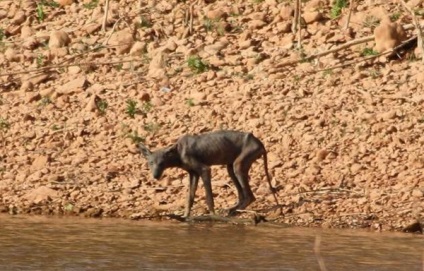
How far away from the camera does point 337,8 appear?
19.5 meters

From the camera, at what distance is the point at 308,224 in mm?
14039

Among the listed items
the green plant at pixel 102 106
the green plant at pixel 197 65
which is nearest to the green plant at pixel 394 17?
the green plant at pixel 197 65

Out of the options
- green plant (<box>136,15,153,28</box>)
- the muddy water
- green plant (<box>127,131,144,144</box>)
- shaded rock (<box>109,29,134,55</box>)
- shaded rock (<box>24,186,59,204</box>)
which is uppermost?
green plant (<box>136,15,153,28</box>)

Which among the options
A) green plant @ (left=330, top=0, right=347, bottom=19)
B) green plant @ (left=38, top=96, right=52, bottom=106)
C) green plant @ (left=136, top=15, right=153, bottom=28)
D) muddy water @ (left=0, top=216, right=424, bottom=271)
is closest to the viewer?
muddy water @ (left=0, top=216, right=424, bottom=271)

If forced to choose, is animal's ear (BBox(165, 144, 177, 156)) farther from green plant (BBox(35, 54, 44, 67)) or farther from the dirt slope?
green plant (BBox(35, 54, 44, 67))

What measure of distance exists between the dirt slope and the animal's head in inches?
15.4

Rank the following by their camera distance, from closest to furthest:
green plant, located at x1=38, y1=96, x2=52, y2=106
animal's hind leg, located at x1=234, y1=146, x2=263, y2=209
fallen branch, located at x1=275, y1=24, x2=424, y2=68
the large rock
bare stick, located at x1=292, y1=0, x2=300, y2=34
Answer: animal's hind leg, located at x1=234, y1=146, x2=263, y2=209
the large rock
fallen branch, located at x1=275, y1=24, x2=424, y2=68
green plant, located at x1=38, y1=96, x2=52, y2=106
bare stick, located at x1=292, y1=0, x2=300, y2=34

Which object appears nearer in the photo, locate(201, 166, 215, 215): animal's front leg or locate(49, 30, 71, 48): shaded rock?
locate(201, 166, 215, 215): animal's front leg

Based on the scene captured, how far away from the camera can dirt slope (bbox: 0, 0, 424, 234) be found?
591 inches

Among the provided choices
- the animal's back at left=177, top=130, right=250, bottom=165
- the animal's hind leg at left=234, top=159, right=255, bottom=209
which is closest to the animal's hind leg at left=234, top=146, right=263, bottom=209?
the animal's hind leg at left=234, top=159, right=255, bottom=209

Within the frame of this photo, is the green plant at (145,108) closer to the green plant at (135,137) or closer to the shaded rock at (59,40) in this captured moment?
the green plant at (135,137)

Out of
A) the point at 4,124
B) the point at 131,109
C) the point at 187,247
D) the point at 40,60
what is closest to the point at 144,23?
the point at 40,60

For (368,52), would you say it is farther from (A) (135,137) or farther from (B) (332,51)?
(A) (135,137)

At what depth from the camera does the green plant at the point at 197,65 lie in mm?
18531
